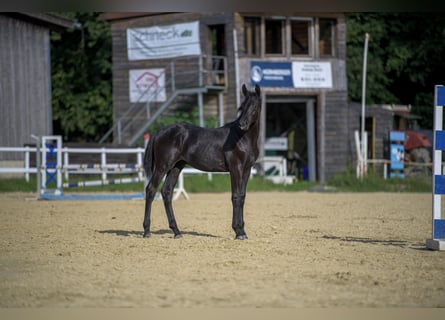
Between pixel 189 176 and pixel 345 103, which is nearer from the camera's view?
pixel 189 176

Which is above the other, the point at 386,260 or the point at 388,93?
the point at 388,93

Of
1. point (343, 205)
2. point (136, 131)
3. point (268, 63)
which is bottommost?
point (343, 205)

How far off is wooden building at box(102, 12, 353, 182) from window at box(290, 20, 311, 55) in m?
0.04

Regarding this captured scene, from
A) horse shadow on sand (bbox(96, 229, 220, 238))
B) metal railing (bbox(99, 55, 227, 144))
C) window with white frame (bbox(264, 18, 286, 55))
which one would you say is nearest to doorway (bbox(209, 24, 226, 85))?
metal railing (bbox(99, 55, 227, 144))

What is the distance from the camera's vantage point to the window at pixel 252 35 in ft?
86.0

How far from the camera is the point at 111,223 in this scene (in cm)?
1238

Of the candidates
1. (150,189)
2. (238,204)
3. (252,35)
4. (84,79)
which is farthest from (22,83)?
(238,204)

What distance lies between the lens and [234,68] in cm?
2591

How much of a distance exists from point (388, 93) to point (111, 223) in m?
25.0

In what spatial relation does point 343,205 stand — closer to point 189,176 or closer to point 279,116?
point 189,176

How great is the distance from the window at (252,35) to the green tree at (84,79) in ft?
32.4

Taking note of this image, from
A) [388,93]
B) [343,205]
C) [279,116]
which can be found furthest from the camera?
[388,93]

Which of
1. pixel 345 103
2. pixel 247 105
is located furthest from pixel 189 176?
pixel 247 105

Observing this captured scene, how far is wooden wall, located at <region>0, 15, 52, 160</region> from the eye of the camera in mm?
24219
